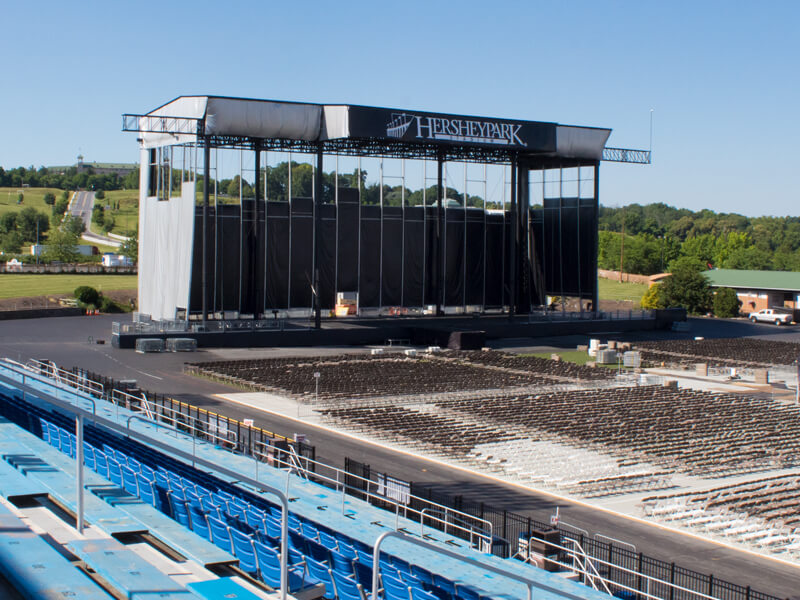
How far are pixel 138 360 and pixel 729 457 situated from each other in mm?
35532

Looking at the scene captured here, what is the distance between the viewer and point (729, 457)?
3150 cm

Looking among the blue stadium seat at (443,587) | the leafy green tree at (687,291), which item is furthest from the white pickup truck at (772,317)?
the blue stadium seat at (443,587)

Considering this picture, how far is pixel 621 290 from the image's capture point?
444ft

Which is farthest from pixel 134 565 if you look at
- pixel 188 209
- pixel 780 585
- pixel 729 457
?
pixel 188 209

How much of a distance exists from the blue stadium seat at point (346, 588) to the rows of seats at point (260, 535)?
0.04ft

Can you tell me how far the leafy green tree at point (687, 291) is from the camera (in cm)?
9788

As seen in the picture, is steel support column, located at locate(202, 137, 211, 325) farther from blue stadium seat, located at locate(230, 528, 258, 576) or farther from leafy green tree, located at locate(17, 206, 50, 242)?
leafy green tree, located at locate(17, 206, 50, 242)

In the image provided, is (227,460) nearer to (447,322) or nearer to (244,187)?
(244,187)

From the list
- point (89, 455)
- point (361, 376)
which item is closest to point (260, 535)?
point (89, 455)

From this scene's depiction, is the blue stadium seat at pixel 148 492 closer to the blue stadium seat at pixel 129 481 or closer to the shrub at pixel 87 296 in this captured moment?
the blue stadium seat at pixel 129 481

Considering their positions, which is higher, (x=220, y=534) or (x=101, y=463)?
(x=101, y=463)

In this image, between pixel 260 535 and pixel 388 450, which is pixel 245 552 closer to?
pixel 260 535

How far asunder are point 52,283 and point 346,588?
10181 cm

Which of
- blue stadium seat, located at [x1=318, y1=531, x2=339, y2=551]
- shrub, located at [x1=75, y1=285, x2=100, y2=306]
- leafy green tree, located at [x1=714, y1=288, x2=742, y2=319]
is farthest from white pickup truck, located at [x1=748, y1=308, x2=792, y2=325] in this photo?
blue stadium seat, located at [x1=318, y1=531, x2=339, y2=551]
